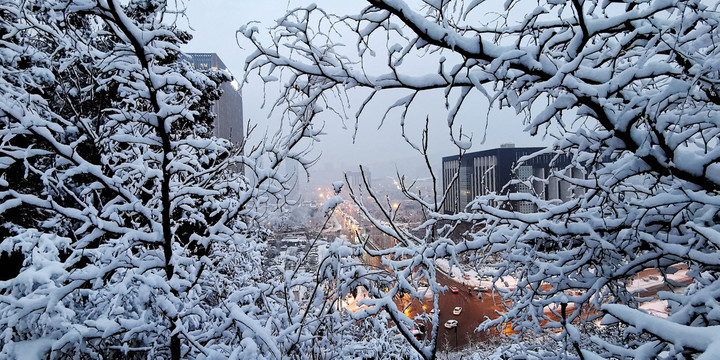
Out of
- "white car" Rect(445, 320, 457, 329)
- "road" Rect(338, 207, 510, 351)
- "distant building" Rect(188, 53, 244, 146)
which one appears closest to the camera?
"road" Rect(338, 207, 510, 351)

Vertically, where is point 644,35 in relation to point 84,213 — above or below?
above

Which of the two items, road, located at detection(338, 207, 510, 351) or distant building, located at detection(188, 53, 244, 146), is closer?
road, located at detection(338, 207, 510, 351)

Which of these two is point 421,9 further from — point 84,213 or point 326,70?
point 84,213

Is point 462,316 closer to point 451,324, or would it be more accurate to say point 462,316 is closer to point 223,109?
point 451,324

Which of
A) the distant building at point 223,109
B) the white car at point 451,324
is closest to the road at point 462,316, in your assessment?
the white car at point 451,324

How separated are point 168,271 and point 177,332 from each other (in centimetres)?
58

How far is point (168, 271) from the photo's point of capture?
112 inches

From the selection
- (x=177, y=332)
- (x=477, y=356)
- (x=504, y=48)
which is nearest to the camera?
(x=504, y=48)

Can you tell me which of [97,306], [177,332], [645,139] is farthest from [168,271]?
[645,139]

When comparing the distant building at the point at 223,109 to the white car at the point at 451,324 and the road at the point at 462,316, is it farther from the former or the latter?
the white car at the point at 451,324

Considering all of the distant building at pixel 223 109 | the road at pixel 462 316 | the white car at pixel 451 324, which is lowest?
the road at pixel 462 316

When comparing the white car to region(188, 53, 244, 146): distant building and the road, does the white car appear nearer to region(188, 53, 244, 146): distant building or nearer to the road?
the road

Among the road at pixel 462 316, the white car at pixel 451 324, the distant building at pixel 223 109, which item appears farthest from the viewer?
the distant building at pixel 223 109

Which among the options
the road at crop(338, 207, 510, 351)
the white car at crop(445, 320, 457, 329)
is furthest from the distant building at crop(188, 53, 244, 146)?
the white car at crop(445, 320, 457, 329)
